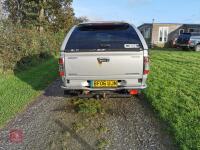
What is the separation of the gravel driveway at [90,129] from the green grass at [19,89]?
0.91 ft

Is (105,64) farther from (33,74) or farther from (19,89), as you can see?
(33,74)

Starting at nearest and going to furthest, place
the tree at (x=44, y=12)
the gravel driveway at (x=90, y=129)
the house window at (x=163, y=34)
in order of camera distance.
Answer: the gravel driveway at (x=90, y=129) → the tree at (x=44, y=12) → the house window at (x=163, y=34)

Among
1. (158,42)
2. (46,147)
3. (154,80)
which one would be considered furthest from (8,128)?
(158,42)

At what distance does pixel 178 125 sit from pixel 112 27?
3.00 meters

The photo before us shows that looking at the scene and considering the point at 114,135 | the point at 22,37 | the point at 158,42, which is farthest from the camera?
the point at 158,42

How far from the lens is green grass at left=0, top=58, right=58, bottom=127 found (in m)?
6.54

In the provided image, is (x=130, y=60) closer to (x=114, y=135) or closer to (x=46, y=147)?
(x=114, y=135)

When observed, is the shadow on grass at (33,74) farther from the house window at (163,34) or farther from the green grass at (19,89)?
the house window at (163,34)

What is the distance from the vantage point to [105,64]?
6113mm

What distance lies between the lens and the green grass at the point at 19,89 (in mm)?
6543

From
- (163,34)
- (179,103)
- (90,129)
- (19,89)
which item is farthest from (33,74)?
(163,34)

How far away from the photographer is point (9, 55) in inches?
452

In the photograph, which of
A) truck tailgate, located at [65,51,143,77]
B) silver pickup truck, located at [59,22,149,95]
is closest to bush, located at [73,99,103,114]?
silver pickup truck, located at [59,22,149,95]

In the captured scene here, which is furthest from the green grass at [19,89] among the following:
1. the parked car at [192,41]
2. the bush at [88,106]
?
the parked car at [192,41]
